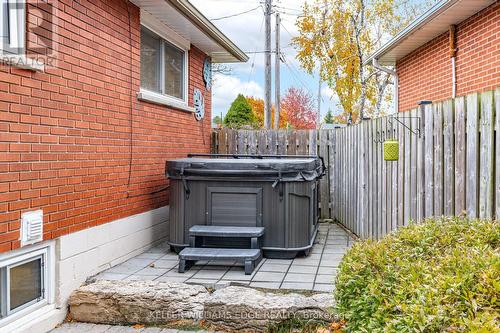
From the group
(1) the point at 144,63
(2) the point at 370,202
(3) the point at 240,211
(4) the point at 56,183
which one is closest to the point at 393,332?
(4) the point at 56,183

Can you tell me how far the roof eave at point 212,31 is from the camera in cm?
575

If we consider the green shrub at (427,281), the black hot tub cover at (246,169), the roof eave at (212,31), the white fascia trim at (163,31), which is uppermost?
the roof eave at (212,31)

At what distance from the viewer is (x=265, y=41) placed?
14.4 m

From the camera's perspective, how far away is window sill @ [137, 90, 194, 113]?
18.7ft

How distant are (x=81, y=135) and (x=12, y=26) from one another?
120 centimetres

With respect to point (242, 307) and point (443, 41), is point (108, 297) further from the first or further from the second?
point (443, 41)

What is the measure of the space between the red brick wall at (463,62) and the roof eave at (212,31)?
347cm

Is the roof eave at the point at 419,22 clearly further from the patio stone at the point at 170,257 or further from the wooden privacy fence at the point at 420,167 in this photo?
the patio stone at the point at 170,257

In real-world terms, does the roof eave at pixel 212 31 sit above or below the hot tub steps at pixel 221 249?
above

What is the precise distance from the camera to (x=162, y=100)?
630cm

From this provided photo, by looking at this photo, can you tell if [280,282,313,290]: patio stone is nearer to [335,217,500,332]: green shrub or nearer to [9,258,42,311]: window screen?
[335,217,500,332]: green shrub

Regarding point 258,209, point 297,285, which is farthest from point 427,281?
point 258,209

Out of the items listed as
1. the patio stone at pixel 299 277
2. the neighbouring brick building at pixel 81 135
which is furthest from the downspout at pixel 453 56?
the patio stone at pixel 299 277

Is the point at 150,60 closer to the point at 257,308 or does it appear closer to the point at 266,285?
the point at 266,285
